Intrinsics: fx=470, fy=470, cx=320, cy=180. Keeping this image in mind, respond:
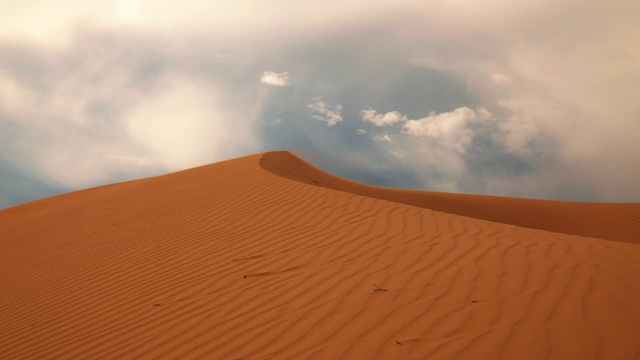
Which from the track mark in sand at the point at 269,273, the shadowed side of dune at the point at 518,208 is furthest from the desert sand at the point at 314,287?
the shadowed side of dune at the point at 518,208

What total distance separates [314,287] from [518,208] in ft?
55.8

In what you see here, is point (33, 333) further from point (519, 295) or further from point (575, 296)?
point (575, 296)

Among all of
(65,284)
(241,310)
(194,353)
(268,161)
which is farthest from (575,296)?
(268,161)

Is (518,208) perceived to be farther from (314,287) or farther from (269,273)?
(314,287)

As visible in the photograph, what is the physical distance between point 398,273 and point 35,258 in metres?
6.52

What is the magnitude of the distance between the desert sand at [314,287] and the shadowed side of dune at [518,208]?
6.01 meters

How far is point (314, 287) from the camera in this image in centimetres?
455

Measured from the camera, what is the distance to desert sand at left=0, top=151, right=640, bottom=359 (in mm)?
3434

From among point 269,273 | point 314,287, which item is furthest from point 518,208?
point 314,287

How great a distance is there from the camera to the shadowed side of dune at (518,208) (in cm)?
Answer: 1523

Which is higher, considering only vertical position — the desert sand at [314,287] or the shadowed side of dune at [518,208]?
the shadowed side of dune at [518,208]

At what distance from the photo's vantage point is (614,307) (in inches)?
147

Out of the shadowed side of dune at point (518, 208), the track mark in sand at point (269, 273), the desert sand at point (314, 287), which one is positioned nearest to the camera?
the desert sand at point (314, 287)

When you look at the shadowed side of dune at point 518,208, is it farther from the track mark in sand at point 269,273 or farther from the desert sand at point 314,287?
the track mark in sand at point 269,273
